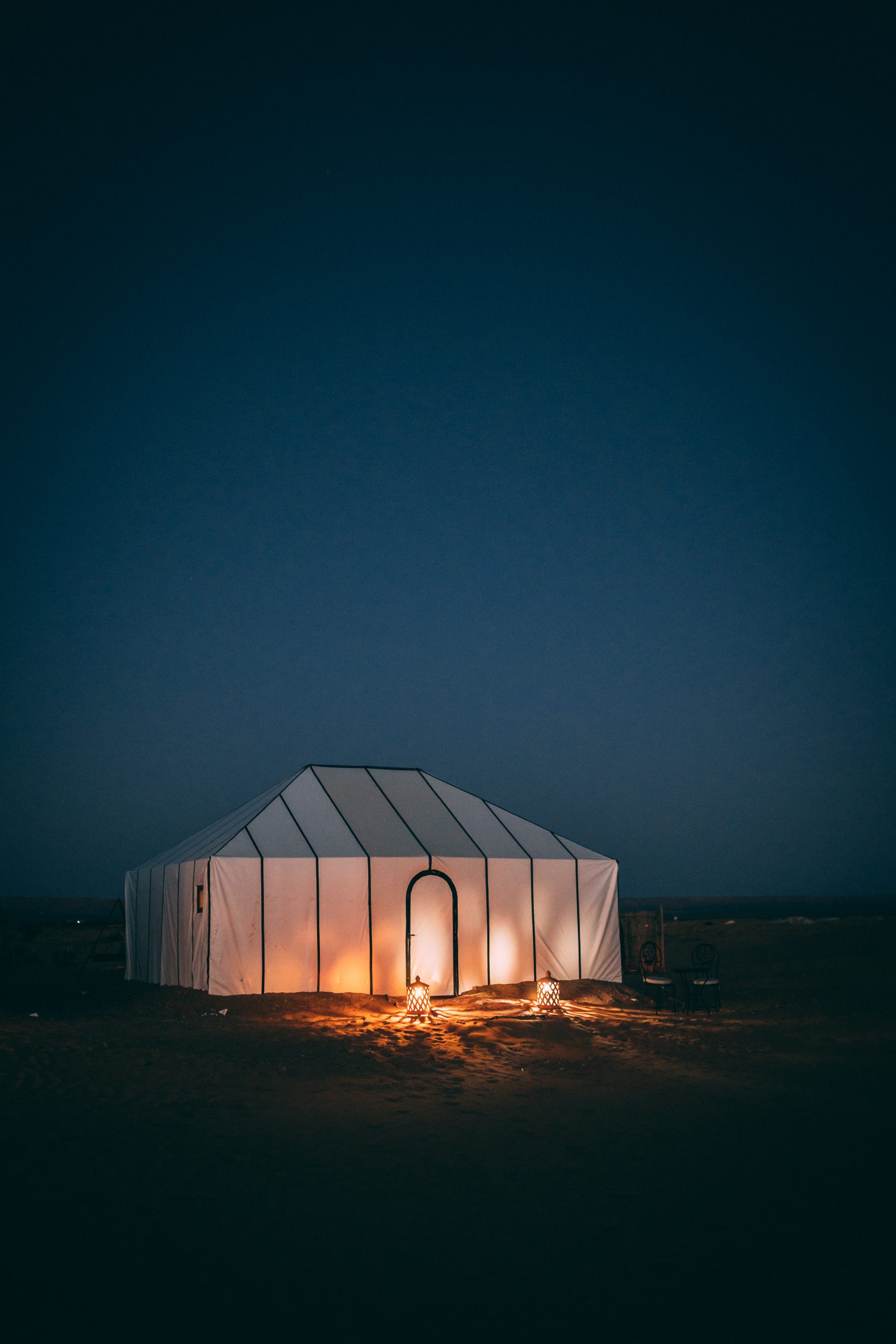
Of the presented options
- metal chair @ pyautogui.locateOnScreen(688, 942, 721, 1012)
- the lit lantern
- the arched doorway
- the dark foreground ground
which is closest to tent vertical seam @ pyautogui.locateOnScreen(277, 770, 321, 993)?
the arched doorway

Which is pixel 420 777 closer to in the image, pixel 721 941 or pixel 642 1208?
pixel 642 1208

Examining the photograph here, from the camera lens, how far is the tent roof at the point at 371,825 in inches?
580

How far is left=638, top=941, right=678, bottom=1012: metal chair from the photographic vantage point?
13.5 m

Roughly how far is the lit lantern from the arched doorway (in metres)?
2.07

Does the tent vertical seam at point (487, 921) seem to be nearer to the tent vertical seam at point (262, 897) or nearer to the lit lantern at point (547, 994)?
the lit lantern at point (547, 994)

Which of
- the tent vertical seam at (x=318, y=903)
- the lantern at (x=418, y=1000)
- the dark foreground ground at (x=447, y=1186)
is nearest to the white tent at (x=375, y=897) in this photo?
the tent vertical seam at (x=318, y=903)

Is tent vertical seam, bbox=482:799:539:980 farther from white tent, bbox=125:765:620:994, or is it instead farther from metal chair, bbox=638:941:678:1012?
metal chair, bbox=638:941:678:1012

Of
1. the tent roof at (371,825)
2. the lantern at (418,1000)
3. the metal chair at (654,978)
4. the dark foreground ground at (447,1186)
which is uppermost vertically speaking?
the tent roof at (371,825)

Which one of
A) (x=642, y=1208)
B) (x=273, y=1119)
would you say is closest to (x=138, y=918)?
(x=273, y=1119)

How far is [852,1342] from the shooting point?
3.38 m

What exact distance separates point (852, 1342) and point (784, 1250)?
87 centimetres

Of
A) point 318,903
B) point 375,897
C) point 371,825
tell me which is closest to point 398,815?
point 371,825

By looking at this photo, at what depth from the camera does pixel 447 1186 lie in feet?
16.9

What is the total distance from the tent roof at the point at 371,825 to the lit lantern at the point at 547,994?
9.42ft
